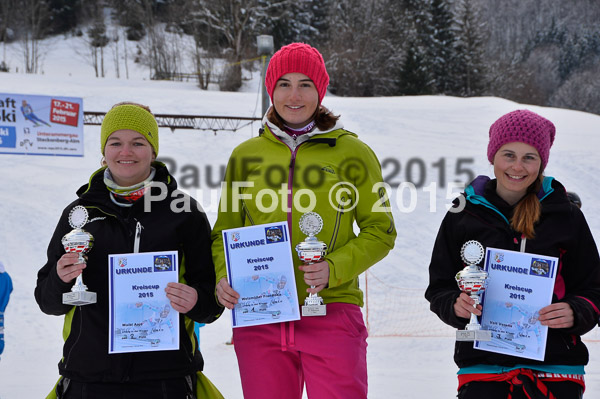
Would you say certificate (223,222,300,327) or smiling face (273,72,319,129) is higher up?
smiling face (273,72,319,129)

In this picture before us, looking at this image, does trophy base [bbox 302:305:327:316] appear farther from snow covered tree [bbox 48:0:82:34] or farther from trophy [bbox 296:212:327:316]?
snow covered tree [bbox 48:0:82:34]

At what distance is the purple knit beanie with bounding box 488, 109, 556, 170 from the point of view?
2.63 metres

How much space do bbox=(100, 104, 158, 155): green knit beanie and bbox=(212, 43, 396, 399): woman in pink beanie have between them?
1.39ft

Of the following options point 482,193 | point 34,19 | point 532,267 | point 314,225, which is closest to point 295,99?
point 314,225

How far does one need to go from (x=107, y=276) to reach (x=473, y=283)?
5.14 ft

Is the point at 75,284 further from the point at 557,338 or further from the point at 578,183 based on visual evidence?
the point at 578,183

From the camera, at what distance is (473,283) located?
2.42m

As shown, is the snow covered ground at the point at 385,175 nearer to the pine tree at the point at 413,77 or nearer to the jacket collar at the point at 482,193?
the jacket collar at the point at 482,193

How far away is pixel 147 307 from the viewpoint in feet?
8.46

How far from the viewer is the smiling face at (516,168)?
263cm

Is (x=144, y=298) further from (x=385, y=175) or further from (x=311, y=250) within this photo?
(x=385, y=175)

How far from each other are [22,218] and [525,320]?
11.6 m

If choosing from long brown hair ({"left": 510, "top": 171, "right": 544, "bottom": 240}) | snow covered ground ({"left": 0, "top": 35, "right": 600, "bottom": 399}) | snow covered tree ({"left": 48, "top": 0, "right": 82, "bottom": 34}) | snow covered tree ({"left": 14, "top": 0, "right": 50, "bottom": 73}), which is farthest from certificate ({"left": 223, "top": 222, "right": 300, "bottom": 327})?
snow covered tree ({"left": 48, "top": 0, "right": 82, "bottom": 34})

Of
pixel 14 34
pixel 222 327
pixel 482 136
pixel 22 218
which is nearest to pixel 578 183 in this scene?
pixel 482 136
